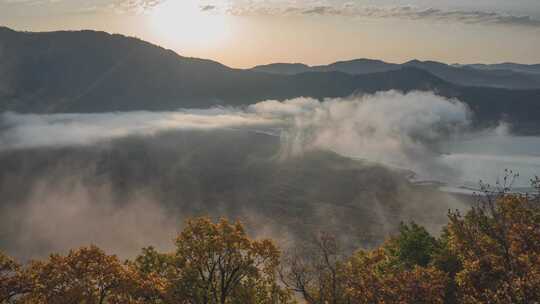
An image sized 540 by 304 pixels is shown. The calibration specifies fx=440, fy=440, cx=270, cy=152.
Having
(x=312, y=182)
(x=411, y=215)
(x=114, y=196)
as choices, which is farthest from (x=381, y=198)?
(x=114, y=196)

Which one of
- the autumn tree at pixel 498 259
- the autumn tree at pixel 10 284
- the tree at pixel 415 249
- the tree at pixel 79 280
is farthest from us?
the tree at pixel 415 249

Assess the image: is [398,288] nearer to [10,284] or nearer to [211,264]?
[211,264]

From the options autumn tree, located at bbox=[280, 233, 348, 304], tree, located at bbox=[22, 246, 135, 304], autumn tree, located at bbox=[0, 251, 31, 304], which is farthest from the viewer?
autumn tree, located at bbox=[280, 233, 348, 304]

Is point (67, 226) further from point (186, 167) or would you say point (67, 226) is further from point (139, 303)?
point (139, 303)

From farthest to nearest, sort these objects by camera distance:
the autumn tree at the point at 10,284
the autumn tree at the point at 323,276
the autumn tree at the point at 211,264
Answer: the autumn tree at the point at 211,264
the autumn tree at the point at 323,276
the autumn tree at the point at 10,284

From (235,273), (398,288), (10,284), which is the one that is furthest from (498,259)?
(10,284)

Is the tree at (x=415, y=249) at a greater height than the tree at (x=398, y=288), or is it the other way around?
the tree at (x=398, y=288)

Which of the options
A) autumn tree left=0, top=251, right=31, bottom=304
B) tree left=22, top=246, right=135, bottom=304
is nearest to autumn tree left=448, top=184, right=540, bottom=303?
tree left=22, top=246, right=135, bottom=304

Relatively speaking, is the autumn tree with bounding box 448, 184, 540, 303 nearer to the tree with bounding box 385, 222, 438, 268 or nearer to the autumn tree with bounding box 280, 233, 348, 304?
the autumn tree with bounding box 280, 233, 348, 304

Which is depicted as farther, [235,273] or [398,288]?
[235,273]

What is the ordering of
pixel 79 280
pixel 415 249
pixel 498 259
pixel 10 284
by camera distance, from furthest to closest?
pixel 415 249, pixel 79 280, pixel 498 259, pixel 10 284

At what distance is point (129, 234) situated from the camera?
4252 inches

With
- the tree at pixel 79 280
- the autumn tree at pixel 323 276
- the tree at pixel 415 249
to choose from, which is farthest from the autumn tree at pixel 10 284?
the tree at pixel 415 249

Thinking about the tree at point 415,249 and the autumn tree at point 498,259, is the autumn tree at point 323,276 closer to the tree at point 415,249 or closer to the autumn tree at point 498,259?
the autumn tree at point 498,259
